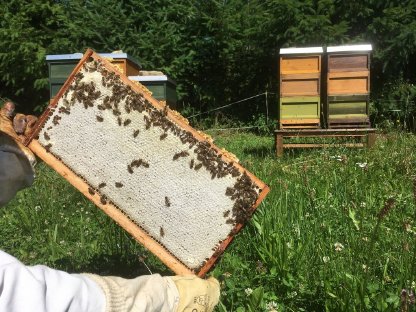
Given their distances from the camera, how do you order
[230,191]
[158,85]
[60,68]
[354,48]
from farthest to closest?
1. [354,48]
2. [60,68]
3. [158,85]
4. [230,191]

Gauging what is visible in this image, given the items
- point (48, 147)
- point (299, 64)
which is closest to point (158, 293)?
point (48, 147)

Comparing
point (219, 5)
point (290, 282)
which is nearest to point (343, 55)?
point (219, 5)

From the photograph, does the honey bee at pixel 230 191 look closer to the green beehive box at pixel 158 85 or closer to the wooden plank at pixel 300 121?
the green beehive box at pixel 158 85

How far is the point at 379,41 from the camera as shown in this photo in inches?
393

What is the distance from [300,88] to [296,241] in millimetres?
4983

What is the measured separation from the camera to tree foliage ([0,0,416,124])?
385 inches

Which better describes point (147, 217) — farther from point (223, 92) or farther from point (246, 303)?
point (223, 92)

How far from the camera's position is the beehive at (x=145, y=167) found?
2.04m

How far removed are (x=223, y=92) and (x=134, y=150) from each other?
1018cm

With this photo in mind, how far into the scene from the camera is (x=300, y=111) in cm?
743

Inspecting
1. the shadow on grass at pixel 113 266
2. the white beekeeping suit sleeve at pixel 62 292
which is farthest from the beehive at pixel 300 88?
the white beekeeping suit sleeve at pixel 62 292

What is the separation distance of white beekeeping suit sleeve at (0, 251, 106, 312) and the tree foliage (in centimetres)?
910

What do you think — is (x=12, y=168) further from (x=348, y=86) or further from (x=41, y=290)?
(x=348, y=86)

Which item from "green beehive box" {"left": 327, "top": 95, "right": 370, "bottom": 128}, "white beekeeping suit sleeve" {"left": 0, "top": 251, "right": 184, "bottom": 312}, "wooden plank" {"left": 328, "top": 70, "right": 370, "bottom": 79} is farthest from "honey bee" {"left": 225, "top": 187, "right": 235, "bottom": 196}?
"wooden plank" {"left": 328, "top": 70, "right": 370, "bottom": 79}
